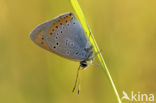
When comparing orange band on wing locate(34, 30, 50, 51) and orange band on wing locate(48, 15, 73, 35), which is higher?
orange band on wing locate(48, 15, 73, 35)

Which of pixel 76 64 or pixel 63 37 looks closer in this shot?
pixel 63 37

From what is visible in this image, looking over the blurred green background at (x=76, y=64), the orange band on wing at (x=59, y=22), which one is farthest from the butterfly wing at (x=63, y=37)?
the blurred green background at (x=76, y=64)

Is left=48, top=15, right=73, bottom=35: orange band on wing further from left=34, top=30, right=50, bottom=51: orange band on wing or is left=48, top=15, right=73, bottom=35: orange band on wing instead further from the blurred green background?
the blurred green background

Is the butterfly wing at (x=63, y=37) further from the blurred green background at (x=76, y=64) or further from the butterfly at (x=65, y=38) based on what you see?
the blurred green background at (x=76, y=64)

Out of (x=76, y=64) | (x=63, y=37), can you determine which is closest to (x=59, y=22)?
(x=63, y=37)

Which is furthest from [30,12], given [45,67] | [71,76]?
[71,76]

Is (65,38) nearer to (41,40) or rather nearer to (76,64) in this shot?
(41,40)

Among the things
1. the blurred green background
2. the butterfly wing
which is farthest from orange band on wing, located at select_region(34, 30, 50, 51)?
the blurred green background

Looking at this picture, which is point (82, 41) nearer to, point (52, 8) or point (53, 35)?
point (53, 35)
